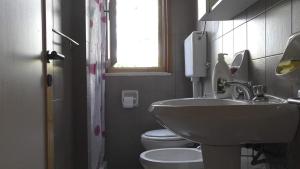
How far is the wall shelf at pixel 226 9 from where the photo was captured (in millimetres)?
1443

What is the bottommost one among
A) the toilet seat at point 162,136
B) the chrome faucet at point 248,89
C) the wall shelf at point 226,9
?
the toilet seat at point 162,136

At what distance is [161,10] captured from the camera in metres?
2.94

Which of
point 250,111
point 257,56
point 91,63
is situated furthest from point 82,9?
point 250,111

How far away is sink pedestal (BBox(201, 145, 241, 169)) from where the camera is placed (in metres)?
1.13

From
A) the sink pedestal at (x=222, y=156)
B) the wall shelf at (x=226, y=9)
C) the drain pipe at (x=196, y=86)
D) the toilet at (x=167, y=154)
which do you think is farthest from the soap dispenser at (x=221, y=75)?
the drain pipe at (x=196, y=86)

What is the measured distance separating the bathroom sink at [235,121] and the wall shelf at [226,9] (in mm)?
645

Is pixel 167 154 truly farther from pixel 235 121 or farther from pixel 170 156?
pixel 235 121

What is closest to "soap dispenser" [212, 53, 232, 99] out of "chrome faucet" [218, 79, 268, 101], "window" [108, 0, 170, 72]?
"chrome faucet" [218, 79, 268, 101]

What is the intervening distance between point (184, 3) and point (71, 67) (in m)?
1.39

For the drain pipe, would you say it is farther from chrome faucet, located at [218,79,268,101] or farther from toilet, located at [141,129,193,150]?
chrome faucet, located at [218,79,268,101]

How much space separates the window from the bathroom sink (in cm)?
191

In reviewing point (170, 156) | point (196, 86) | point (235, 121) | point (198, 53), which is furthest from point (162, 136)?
point (235, 121)

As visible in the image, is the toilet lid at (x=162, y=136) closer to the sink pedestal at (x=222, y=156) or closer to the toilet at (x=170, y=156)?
the toilet at (x=170, y=156)

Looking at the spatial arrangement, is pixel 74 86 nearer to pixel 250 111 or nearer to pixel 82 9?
pixel 82 9
